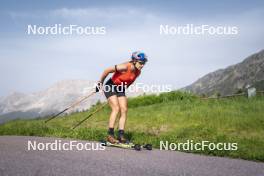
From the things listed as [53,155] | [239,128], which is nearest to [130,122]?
[239,128]

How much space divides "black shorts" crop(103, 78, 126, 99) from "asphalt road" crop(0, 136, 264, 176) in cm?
234

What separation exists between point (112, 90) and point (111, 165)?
3887mm

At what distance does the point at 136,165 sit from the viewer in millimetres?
6223

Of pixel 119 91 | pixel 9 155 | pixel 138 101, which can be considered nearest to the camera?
pixel 9 155

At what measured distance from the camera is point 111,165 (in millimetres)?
6066

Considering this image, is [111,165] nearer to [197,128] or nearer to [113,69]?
[113,69]

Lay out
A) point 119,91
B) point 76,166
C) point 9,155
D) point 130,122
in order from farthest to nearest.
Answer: point 130,122, point 119,91, point 9,155, point 76,166

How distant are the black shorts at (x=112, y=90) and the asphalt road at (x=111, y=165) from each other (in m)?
2.34

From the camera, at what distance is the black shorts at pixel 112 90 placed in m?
9.76

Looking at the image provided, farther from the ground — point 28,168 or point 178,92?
point 178,92

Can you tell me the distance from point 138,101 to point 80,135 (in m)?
19.1

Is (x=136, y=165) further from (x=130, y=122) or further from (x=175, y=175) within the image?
(x=130, y=122)

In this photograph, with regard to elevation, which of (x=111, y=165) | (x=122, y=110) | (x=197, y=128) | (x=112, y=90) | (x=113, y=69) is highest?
(x=113, y=69)

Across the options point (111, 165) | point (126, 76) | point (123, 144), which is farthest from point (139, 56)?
point (111, 165)
